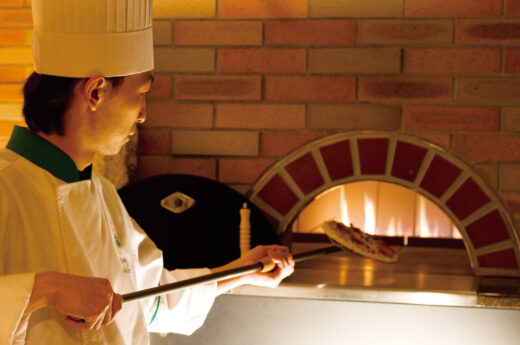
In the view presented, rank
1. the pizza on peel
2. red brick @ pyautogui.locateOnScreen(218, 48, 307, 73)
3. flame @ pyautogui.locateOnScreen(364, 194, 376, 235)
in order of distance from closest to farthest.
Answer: the pizza on peel, red brick @ pyautogui.locateOnScreen(218, 48, 307, 73), flame @ pyautogui.locateOnScreen(364, 194, 376, 235)

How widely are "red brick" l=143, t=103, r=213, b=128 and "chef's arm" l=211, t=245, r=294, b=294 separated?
0.60 m

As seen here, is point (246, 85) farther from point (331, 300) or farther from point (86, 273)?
point (86, 273)

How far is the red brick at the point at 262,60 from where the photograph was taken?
204 centimetres

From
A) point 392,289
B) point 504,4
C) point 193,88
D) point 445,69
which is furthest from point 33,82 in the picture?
point 504,4

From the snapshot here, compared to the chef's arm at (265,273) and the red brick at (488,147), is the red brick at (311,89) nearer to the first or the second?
the red brick at (488,147)

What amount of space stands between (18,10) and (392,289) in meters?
1.46

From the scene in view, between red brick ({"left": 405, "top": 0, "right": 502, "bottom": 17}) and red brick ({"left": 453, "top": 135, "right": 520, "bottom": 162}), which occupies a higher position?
red brick ({"left": 405, "top": 0, "right": 502, "bottom": 17})

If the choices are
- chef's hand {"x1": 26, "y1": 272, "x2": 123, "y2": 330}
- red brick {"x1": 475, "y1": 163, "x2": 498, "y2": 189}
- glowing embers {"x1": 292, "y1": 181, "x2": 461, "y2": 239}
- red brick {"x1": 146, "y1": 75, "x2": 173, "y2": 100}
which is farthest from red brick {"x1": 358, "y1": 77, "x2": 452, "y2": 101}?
chef's hand {"x1": 26, "y1": 272, "x2": 123, "y2": 330}

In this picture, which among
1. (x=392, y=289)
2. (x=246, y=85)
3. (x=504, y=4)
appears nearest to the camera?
(x=392, y=289)

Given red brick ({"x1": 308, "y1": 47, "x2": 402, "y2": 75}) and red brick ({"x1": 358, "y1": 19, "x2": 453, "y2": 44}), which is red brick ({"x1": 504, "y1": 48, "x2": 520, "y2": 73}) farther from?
red brick ({"x1": 308, "y1": 47, "x2": 402, "y2": 75})

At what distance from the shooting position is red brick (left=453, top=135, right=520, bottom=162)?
197 centimetres

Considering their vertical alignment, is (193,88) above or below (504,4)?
below

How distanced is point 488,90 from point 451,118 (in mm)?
134

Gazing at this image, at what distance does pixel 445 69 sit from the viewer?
198 centimetres
